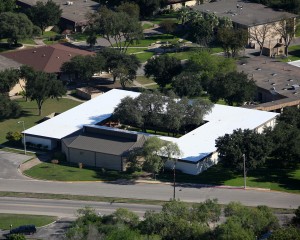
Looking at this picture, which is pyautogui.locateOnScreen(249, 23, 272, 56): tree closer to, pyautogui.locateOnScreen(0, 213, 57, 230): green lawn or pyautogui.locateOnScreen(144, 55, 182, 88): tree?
pyautogui.locateOnScreen(144, 55, 182, 88): tree

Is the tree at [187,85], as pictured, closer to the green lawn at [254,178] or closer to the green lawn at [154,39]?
the green lawn at [254,178]

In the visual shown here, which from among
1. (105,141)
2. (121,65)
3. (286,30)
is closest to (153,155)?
(105,141)

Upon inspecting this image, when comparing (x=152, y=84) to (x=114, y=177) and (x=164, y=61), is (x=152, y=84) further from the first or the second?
(x=114, y=177)

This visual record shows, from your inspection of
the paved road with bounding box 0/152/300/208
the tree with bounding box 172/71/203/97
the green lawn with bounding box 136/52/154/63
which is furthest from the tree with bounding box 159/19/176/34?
the paved road with bounding box 0/152/300/208

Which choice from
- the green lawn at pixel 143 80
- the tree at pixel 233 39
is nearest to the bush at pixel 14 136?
the green lawn at pixel 143 80

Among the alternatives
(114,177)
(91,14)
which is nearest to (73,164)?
(114,177)

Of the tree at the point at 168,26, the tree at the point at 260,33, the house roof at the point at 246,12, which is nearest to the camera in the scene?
the tree at the point at 260,33

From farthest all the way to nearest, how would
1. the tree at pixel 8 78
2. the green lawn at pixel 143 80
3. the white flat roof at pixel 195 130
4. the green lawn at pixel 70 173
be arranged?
the green lawn at pixel 143 80 → the tree at pixel 8 78 → the white flat roof at pixel 195 130 → the green lawn at pixel 70 173
